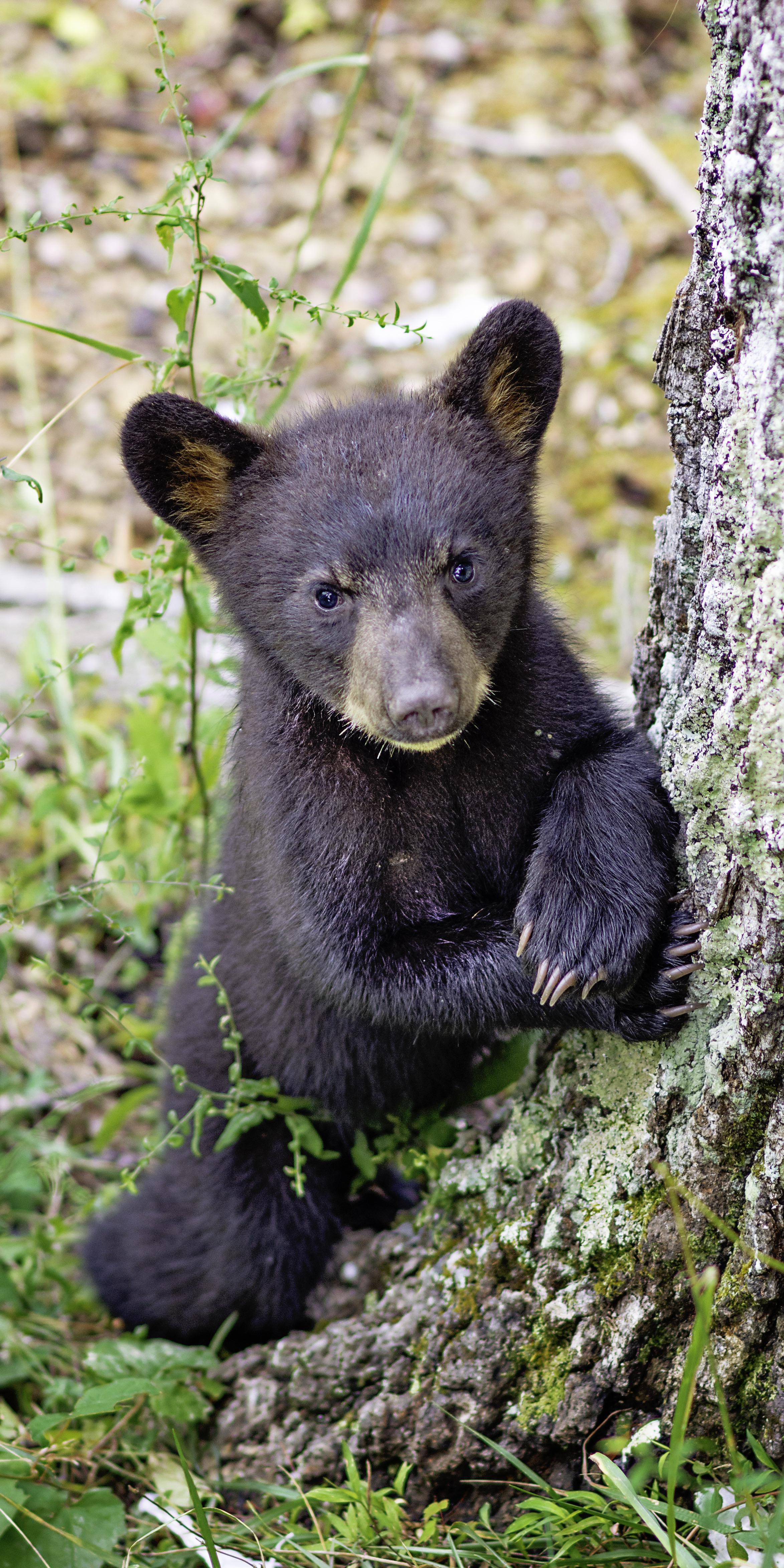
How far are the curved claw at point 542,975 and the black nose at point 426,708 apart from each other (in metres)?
0.53

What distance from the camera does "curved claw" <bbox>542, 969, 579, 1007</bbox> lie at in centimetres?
261

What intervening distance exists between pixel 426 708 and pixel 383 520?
477mm

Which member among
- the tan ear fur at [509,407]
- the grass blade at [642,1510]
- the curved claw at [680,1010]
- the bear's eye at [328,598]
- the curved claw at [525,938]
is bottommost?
the grass blade at [642,1510]

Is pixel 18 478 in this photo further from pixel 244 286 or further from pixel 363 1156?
pixel 363 1156

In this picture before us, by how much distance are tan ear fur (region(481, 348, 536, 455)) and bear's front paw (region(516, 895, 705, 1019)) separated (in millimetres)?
1222

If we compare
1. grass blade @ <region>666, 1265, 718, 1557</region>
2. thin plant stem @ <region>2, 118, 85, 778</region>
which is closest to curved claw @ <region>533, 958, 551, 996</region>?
grass blade @ <region>666, 1265, 718, 1557</region>

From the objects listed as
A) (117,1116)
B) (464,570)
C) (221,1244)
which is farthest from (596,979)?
(117,1116)

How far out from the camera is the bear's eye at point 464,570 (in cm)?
285

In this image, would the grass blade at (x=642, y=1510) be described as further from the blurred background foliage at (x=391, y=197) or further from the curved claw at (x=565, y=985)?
the blurred background foliage at (x=391, y=197)

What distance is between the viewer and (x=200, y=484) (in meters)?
3.11

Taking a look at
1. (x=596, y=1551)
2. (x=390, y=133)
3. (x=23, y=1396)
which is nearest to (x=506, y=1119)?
(x=596, y=1551)

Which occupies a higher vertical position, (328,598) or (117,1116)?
(328,598)

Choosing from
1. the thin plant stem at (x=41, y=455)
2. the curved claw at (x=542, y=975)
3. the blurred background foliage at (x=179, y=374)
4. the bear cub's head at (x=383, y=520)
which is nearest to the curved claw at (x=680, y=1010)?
the curved claw at (x=542, y=975)

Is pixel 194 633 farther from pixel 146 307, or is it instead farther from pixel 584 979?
pixel 146 307
